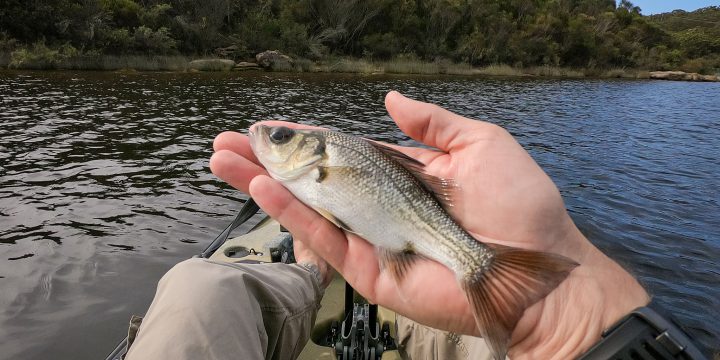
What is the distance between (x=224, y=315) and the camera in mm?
3201

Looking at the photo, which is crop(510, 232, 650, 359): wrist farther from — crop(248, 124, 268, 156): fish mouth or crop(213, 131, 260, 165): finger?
crop(213, 131, 260, 165): finger

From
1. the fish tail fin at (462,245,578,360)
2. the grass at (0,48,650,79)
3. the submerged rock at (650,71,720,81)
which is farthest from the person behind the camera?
the submerged rock at (650,71,720,81)

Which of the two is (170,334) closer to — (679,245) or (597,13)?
(679,245)

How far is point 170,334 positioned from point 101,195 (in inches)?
416

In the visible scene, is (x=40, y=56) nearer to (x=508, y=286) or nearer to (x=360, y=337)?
(x=360, y=337)

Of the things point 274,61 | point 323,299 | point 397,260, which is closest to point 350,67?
point 274,61

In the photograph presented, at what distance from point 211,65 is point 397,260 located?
156 feet

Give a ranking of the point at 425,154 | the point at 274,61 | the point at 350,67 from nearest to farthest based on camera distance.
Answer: the point at 425,154
the point at 274,61
the point at 350,67

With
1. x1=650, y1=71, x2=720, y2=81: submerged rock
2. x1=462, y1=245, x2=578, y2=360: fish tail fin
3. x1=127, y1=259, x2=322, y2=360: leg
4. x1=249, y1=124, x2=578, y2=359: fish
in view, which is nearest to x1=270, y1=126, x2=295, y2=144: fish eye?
x1=249, y1=124, x2=578, y2=359: fish

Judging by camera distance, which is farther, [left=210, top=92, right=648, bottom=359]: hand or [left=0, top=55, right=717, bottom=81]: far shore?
[left=0, top=55, right=717, bottom=81]: far shore

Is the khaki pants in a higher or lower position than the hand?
lower

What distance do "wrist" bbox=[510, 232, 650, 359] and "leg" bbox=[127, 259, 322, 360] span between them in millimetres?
1805

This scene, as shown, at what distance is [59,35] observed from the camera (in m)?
43.0

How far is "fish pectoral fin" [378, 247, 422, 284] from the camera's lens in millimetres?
3174
